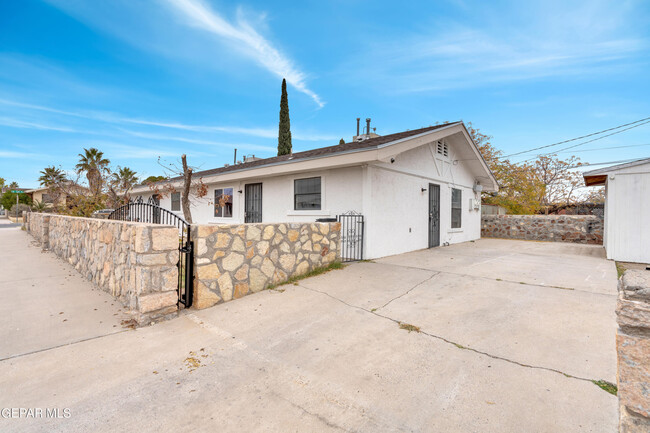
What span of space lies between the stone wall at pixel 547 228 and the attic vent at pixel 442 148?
6718 millimetres

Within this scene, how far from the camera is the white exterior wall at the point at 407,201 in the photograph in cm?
786

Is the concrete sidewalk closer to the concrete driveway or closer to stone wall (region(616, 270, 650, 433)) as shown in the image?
the concrete driveway

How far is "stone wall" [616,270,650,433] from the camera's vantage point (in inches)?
48.1

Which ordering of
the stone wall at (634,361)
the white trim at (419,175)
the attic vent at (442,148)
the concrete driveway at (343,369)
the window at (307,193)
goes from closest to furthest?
the stone wall at (634,361)
the concrete driveway at (343,369)
the white trim at (419,175)
the window at (307,193)
the attic vent at (442,148)

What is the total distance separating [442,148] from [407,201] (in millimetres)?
3329

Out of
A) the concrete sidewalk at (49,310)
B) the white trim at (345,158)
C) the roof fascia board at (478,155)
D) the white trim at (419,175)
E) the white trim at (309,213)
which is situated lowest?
the concrete sidewalk at (49,310)

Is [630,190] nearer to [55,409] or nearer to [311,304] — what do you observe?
[311,304]

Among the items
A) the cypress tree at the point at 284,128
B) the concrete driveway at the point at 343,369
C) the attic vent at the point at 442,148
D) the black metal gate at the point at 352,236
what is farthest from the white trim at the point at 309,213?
the cypress tree at the point at 284,128

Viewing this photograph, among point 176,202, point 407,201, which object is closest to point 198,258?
point 407,201

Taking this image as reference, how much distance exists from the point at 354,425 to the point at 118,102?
19324 mm

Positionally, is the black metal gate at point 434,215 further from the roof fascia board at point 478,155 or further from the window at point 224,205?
the window at point 224,205

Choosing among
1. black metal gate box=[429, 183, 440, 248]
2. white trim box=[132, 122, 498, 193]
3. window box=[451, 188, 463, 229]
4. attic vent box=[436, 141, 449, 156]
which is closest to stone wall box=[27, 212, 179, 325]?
white trim box=[132, 122, 498, 193]

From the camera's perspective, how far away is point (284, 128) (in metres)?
25.7

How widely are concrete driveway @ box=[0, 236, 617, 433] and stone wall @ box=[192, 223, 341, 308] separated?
310 millimetres
